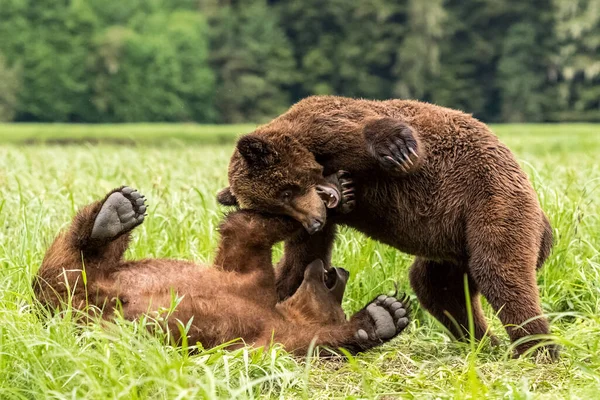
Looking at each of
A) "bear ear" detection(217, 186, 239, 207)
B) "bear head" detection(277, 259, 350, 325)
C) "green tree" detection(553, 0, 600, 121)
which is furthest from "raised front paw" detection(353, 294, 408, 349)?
"green tree" detection(553, 0, 600, 121)

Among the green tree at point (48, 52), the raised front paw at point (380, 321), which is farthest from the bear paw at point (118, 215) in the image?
the green tree at point (48, 52)

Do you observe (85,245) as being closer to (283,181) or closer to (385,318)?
(283,181)

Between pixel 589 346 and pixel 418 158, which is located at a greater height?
pixel 418 158

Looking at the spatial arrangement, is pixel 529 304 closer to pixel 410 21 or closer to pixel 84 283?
pixel 84 283

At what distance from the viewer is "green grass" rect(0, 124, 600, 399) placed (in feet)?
8.99

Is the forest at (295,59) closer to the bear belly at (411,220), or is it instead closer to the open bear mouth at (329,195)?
the bear belly at (411,220)

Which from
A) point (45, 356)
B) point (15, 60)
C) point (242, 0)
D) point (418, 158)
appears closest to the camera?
point (45, 356)

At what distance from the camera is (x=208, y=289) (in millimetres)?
3553

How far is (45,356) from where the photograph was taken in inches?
111

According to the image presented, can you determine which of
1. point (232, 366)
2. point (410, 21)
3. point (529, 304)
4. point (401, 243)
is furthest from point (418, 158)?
point (410, 21)

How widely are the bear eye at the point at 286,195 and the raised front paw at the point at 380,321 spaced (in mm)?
625

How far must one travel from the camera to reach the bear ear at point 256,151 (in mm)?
3707

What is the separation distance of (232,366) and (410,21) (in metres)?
46.2

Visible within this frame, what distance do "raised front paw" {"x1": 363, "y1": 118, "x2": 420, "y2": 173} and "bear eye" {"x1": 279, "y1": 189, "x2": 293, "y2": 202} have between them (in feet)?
1.36
